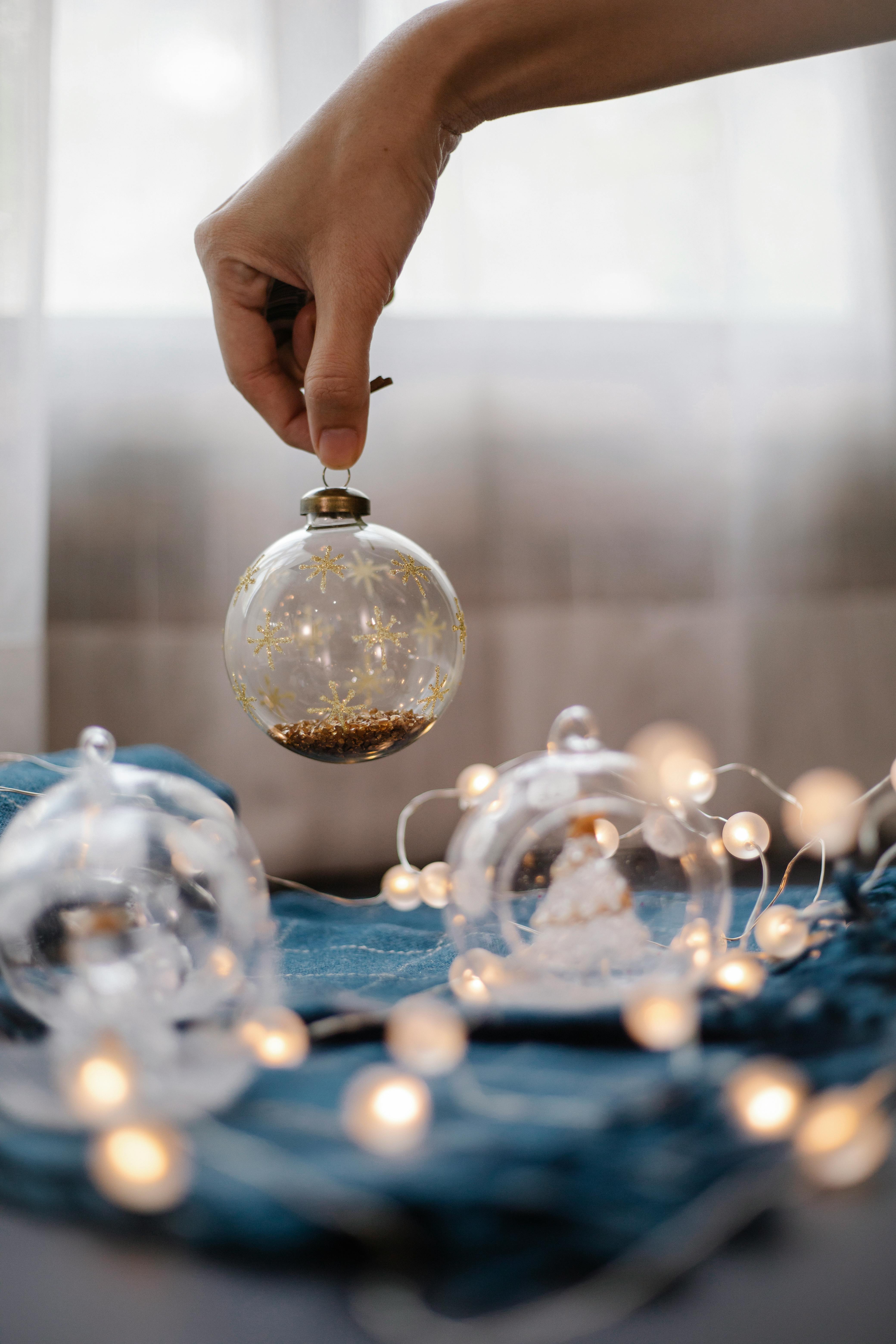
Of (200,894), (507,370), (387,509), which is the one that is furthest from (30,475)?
(200,894)

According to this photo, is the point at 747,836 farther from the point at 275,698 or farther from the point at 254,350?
the point at 254,350

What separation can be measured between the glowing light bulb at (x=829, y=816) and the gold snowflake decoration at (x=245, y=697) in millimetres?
294

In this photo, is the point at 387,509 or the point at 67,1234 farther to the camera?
the point at 387,509

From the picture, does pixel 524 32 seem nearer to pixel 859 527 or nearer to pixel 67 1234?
pixel 67 1234

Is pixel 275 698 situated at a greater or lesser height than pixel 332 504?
lesser

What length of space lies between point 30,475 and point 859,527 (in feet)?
3.09

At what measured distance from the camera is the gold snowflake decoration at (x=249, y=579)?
50cm

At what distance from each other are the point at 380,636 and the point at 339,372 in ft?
0.56

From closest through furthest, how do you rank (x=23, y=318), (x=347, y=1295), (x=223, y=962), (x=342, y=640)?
(x=347, y=1295)
(x=223, y=962)
(x=342, y=640)
(x=23, y=318)

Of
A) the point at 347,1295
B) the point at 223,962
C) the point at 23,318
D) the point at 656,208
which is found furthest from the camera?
the point at 656,208

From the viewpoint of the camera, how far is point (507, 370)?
109 cm

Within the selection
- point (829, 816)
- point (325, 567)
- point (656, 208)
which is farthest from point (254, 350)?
point (656, 208)

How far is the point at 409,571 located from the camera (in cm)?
49

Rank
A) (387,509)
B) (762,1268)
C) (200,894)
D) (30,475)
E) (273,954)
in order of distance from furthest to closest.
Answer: (387,509), (30,475), (273,954), (200,894), (762,1268)
